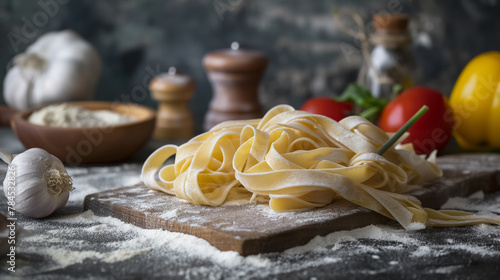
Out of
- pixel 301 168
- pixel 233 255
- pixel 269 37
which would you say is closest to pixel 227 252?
pixel 233 255

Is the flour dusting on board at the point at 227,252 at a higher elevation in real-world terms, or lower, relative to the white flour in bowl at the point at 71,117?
lower

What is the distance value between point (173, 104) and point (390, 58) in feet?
2.41

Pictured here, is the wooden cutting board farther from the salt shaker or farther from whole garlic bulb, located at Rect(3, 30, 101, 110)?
whole garlic bulb, located at Rect(3, 30, 101, 110)

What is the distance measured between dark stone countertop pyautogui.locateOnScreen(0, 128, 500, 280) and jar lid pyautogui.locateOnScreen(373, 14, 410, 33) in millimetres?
952

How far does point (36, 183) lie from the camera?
1.22 meters

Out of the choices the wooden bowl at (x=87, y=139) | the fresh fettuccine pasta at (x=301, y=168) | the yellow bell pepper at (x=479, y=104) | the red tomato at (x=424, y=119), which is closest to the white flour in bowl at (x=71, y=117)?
the wooden bowl at (x=87, y=139)

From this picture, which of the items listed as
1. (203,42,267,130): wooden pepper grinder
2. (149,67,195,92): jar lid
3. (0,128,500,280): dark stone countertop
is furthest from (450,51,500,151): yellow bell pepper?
(149,67,195,92): jar lid

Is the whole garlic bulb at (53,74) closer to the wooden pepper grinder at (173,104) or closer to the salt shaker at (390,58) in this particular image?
the wooden pepper grinder at (173,104)

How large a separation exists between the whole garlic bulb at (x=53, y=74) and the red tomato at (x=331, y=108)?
780mm

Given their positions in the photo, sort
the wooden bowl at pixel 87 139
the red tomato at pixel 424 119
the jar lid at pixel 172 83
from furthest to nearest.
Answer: the jar lid at pixel 172 83 < the red tomato at pixel 424 119 < the wooden bowl at pixel 87 139

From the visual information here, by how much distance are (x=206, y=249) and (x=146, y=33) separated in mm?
1806

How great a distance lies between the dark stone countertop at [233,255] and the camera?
988 millimetres

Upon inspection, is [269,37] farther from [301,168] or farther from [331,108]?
[301,168]

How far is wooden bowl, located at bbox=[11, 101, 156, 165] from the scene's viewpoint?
169 cm
